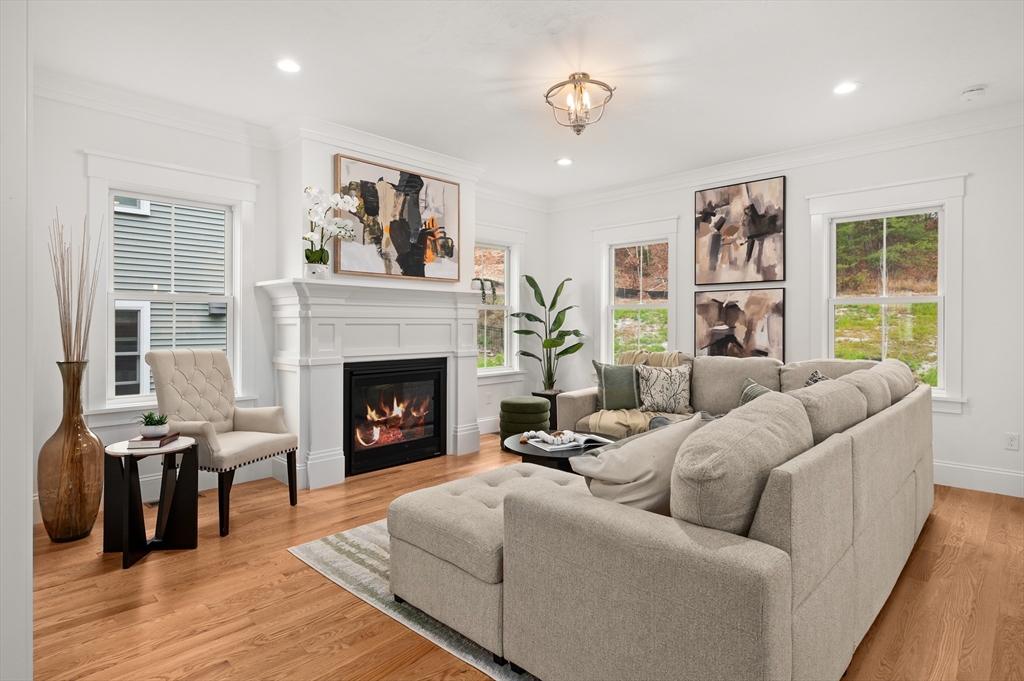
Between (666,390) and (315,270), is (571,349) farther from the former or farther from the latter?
(315,270)

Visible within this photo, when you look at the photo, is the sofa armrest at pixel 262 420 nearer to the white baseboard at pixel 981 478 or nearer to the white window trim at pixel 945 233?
the white window trim at pixel 945 233

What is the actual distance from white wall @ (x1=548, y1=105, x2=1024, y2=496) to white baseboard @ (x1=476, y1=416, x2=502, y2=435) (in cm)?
296

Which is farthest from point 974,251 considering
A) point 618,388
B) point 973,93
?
point 618,388

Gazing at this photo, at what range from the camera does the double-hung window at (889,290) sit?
4.22 meters

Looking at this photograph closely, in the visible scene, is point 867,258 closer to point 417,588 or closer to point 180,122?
point 417,588

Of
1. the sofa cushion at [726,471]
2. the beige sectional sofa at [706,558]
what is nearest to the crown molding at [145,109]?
the beige sectional sofa at [706,558]

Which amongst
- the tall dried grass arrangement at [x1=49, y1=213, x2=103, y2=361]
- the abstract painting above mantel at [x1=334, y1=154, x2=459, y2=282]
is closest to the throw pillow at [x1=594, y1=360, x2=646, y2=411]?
the abstract painting above mantel at [x1=334, y1=154, x2=459, y2=282]

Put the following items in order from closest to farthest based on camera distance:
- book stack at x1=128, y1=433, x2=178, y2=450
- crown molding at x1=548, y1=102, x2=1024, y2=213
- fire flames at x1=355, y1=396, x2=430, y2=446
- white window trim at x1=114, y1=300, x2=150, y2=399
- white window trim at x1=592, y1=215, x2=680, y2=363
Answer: book stack at x1=128, y1=433, x2=178, y2=450, white window trim at x1=114, y1=300, x2=150, y2=399, crown molding at x1=548, y1=102, x2=1024, y2=213, fire flames at x1=355, y1=396, x2=430, y2=446, white window trim at x1=592, y1=215, x2=680, y2=363

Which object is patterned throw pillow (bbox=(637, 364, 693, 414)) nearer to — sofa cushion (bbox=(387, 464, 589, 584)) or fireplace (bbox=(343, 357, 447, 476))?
fireplace (bbox=(343, 357, 447, 476))

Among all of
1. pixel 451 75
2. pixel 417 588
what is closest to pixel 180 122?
pixel 451 75

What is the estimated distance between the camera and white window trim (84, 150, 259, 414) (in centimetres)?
352

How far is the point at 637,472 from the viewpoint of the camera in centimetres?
167

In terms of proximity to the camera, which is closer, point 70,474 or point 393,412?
point 70,474

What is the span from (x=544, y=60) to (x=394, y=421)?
2.98m
